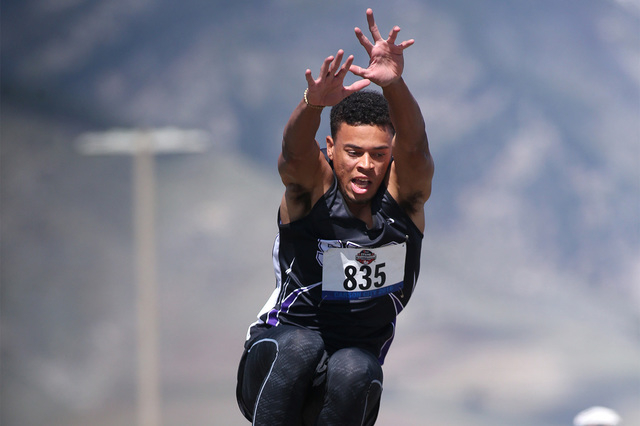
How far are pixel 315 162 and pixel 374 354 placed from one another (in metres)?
0.82

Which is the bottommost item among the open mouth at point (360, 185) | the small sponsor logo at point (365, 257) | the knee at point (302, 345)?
the knee at point (302, 345)

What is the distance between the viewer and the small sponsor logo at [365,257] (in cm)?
310

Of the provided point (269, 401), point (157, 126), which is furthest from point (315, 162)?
point (157, 126)

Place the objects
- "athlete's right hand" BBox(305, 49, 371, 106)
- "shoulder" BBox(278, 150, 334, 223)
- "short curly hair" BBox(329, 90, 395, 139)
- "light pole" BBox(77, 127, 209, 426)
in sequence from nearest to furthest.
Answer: "athlete's right hand" BBox(305, 49, 371, 106)
"shoulder" BBox(278, 150, 334, 223)
"short curly hair" BBox(329, 90, 395, 139)
"light pole" BBox(77, 127, 209, 426)

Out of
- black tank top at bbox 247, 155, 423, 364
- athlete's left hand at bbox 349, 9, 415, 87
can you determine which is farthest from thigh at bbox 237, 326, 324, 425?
athlete's left hand at bbox 349, 9, 415, 87

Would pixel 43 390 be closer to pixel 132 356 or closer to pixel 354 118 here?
pixel 132 356

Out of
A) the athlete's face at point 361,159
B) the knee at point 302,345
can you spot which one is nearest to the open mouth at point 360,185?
the athlete's face at point 361,159

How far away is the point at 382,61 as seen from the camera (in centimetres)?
290

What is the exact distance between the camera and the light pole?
499 inches

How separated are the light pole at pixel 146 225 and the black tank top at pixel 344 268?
30.9 ft

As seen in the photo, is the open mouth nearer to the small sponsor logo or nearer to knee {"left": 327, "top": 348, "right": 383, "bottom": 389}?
the small sponsor logo

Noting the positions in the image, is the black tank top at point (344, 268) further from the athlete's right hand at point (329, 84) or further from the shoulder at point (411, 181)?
the athlete's right hand at point (329, 84)

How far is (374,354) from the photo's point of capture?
10.6 ft

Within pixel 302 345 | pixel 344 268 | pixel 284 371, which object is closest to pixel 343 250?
pixel 344 268
